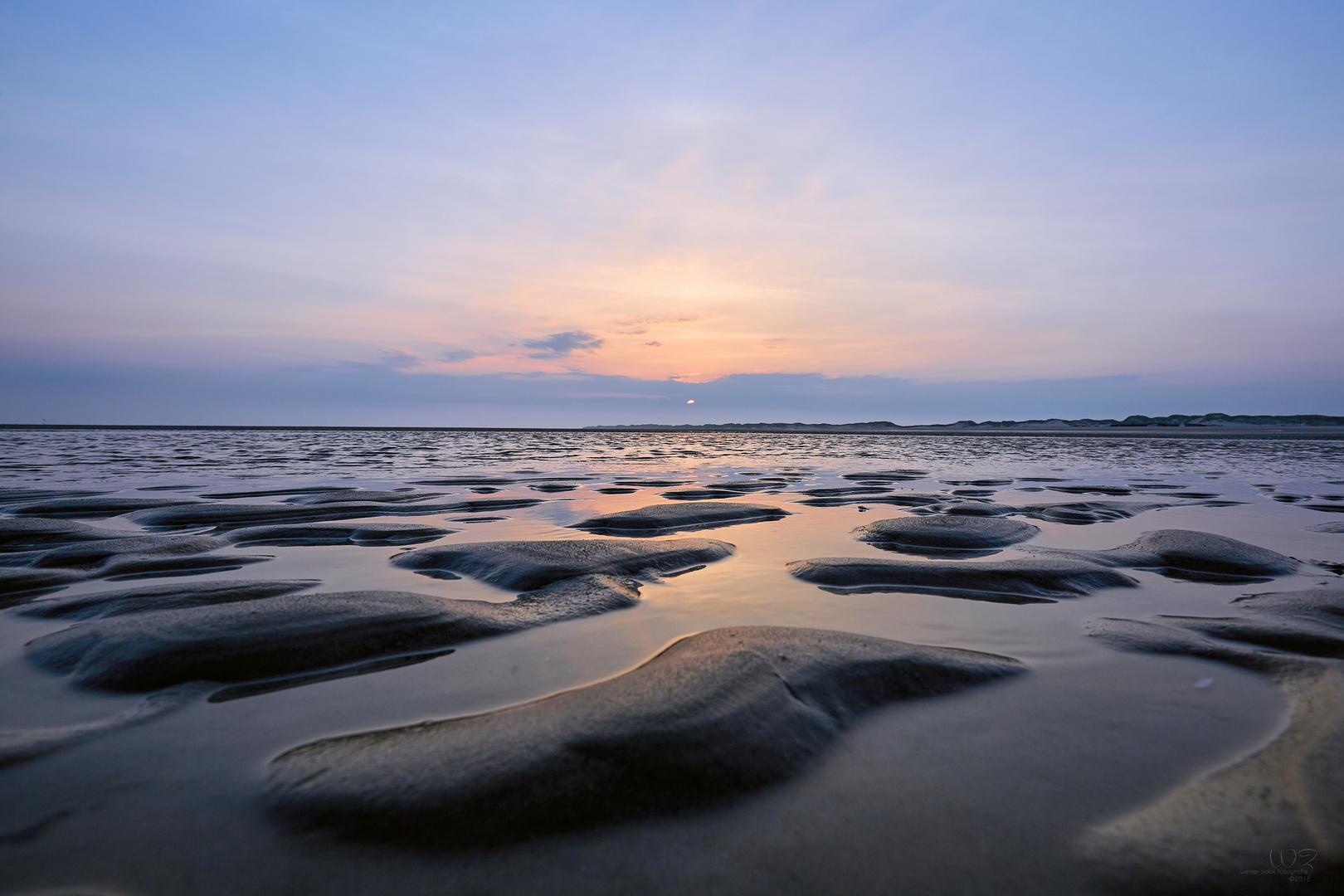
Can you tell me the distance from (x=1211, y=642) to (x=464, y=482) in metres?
11.6

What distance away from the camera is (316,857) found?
1.49 meters

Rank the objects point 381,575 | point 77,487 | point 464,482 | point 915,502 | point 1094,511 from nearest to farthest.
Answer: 1. point 381,575
2. point 1094,511
3. point 915,502
4. point 77,487
5. point 464,482

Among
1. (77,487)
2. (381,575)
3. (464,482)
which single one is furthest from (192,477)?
(381,575)

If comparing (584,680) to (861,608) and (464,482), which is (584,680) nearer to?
(861,608)

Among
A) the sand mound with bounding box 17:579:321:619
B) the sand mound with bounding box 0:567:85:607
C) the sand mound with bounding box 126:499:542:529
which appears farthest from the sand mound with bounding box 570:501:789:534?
the sand mound with bounding box 0:567:85:607

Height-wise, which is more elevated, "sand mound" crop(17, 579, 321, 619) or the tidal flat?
"sand mound" crop(17, 579, 321, 619)

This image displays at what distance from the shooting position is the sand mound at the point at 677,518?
6926 millimetres

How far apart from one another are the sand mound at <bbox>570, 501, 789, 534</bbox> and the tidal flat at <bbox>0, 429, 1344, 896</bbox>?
1.50 m

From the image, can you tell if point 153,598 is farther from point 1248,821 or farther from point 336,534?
point 1248,821

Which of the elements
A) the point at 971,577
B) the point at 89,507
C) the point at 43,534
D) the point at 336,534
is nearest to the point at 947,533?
the point at 971,577

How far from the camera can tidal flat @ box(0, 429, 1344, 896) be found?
150 cm

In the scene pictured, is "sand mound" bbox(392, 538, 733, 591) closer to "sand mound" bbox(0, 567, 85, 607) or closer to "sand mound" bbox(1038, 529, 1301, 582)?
"sand mound" bbox(0, 567, 85, 607)

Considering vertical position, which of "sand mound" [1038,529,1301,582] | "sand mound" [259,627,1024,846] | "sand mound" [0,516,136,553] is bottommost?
"sand mound" [1038,529,1301,582]

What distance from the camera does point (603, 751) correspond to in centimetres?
191
